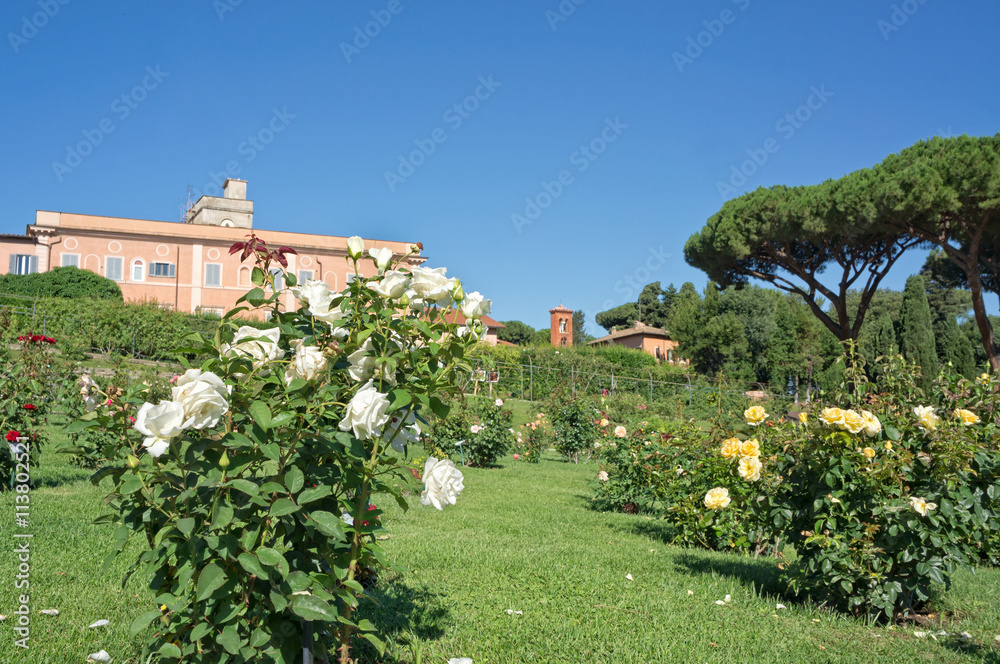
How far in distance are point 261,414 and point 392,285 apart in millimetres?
470

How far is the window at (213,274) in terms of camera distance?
92.5 ft

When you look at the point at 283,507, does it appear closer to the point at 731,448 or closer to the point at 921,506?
the point at 731,448

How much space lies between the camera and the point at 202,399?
1290 mm

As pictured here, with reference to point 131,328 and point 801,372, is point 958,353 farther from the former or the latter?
point 131,328

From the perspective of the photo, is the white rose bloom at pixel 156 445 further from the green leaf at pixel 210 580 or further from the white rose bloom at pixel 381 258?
the white rose bloom at pixel 381 258

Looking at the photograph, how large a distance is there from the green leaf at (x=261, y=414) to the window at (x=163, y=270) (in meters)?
29.8

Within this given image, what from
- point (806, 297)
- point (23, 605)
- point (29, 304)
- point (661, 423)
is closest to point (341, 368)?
point (23, 605)

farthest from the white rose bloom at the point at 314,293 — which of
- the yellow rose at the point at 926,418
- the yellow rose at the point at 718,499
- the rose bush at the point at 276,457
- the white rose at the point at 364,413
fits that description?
the yellow rose at the point at 718,499

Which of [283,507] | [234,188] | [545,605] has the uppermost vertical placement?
[234,188]

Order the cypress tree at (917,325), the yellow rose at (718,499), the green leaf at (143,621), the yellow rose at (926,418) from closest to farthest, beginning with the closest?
the green leaf at (143,621), the yellow rose at (926,418), the yellow rose at (718,499), the cypress tree at (917,325)

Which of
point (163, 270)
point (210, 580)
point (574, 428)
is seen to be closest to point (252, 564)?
point (210, 580)

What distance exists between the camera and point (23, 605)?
234 cm

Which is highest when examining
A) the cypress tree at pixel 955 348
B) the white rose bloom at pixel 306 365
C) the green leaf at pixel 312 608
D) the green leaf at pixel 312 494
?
the cypress tree at pixel 955 348

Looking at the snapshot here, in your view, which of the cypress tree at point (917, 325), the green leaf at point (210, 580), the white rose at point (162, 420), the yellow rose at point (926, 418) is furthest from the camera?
the cypress tree at point (917, 325)
